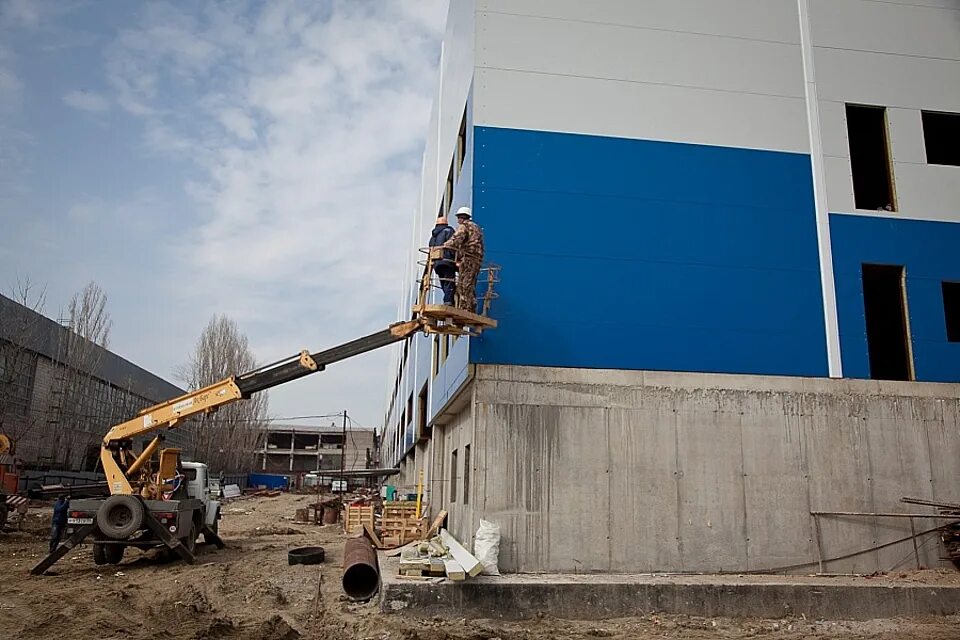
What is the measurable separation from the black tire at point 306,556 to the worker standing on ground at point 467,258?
7.05 m

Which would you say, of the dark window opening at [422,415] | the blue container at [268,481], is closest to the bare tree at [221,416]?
the blue container at [268,481]

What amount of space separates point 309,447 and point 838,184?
3768 inches

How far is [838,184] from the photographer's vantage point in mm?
15414

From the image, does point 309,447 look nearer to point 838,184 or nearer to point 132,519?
point 132,519

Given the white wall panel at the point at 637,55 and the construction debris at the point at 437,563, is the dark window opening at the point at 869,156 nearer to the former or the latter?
the white wall panel at the point at 637,55

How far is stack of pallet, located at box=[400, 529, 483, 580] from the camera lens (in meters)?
11.5

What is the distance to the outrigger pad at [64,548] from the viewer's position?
1461 cm

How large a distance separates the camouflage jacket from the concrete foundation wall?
2.05m

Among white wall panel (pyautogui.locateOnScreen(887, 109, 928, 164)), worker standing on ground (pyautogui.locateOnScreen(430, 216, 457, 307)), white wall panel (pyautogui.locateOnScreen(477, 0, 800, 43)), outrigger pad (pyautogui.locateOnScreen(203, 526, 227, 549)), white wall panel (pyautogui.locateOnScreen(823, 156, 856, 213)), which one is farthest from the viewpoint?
outrigger pad (pyautogui.locateOnScreen(203, 526, 227, 549))

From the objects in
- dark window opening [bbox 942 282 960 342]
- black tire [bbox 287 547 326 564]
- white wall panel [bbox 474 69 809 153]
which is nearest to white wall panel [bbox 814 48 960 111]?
white wall panel [bbox 474 69 809 153]

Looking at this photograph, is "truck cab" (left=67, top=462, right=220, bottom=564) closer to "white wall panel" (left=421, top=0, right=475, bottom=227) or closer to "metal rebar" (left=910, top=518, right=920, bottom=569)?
"white wall panel" (left=421, top=0, right=475, bottom=227)

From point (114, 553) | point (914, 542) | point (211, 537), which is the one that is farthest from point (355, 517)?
point (914, 542)

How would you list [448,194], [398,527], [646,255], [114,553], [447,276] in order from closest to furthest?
[447,276]
[646,255]
[114,553]
[398,527]
[448,194]

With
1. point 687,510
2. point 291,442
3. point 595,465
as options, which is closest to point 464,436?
point 595,465
